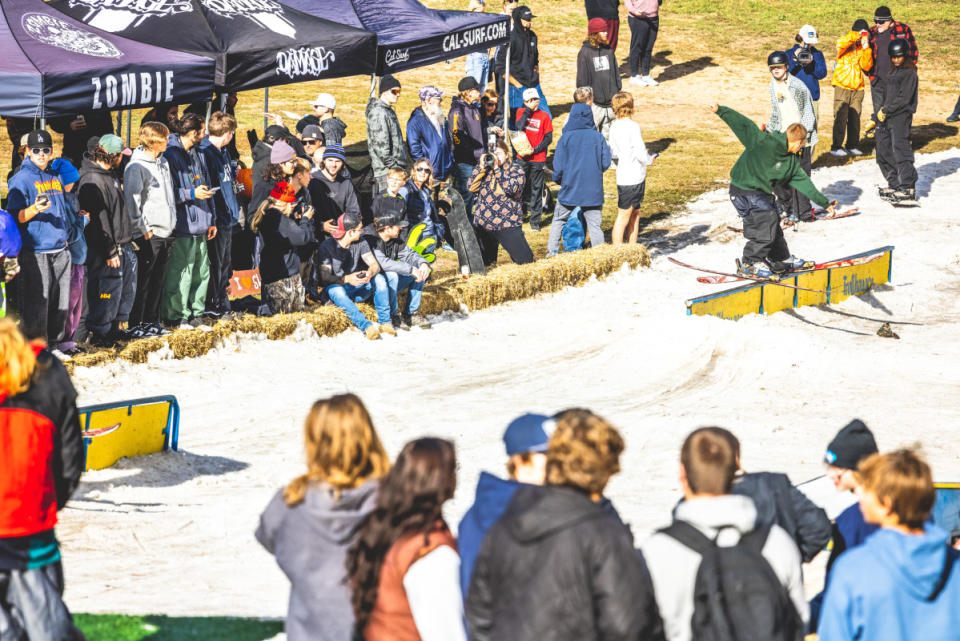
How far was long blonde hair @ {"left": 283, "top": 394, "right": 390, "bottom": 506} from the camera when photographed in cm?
429

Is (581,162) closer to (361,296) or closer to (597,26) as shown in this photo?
(361,296)

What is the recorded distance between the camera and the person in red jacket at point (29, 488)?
4720 mm

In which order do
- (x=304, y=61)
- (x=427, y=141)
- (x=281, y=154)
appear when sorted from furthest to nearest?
(x=427, y=141) → (x=304, y=61) → (x=281, y=154)

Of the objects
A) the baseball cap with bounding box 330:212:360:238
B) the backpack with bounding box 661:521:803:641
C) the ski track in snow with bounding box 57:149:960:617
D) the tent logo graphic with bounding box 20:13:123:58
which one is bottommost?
the ski track in snow with bounding box 57:149:960:617

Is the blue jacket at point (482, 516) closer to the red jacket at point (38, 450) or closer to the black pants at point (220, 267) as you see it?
the red jacket at point (38, 450)

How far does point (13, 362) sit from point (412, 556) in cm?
181

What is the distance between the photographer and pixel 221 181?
11.5 meters

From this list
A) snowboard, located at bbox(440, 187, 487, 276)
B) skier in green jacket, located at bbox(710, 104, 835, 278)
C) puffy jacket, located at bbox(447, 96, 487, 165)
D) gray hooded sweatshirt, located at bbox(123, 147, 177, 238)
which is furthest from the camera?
puffy jacket, located at bbox(447, 96, 487, 165)

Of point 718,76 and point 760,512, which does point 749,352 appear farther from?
point 718,76

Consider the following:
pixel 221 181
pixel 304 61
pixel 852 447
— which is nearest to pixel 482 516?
pixel 852 447

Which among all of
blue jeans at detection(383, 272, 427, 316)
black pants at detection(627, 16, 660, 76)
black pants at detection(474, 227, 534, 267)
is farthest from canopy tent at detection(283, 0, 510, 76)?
black pants at detection(627, 16, 660, 76)

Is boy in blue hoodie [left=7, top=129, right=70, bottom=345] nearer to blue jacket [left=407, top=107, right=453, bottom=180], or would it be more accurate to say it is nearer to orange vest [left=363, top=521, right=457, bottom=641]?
blue jacket [left=407, top=107, right=453, bottom=180]

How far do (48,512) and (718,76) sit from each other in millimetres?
25020

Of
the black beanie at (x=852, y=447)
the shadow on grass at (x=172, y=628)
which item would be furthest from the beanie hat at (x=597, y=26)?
the black beanie at (x=852, y=447)
